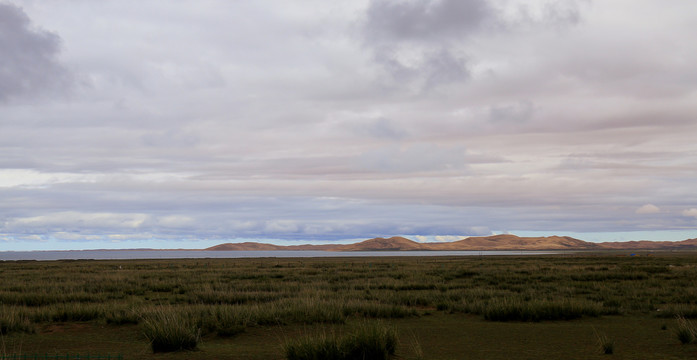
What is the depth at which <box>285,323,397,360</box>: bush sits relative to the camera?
26.8 feet

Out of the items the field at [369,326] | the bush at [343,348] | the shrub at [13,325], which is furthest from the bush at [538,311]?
the shrub at [13,325]

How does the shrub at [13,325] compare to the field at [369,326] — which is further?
the shrub at [13,325]

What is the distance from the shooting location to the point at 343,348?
834 cm

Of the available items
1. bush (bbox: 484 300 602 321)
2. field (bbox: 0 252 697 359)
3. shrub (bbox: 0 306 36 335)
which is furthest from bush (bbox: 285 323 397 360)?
shrub (bbox: 0 306 36 335)

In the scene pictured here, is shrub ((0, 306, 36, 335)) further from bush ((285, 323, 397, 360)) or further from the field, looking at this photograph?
bush ((285, 323, 397, 360))

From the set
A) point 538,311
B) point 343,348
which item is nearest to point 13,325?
point 343,348

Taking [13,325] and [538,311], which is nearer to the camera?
[13,325]

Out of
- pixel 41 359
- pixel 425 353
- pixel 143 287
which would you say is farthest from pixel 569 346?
pixel 143 287

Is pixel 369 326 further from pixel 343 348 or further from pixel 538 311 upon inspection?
pixel 538 311

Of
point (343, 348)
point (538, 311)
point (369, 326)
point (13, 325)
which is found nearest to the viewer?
point (343, 348)

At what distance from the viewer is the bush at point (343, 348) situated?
8.16 meters

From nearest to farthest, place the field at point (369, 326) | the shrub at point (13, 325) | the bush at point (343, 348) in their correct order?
the bush at point (343, 348)
the field at point (369, 326)
the shrub at point (13, 325)

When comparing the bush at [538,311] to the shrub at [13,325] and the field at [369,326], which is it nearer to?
the field at [369,326]

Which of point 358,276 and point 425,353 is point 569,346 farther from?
point 358,276
